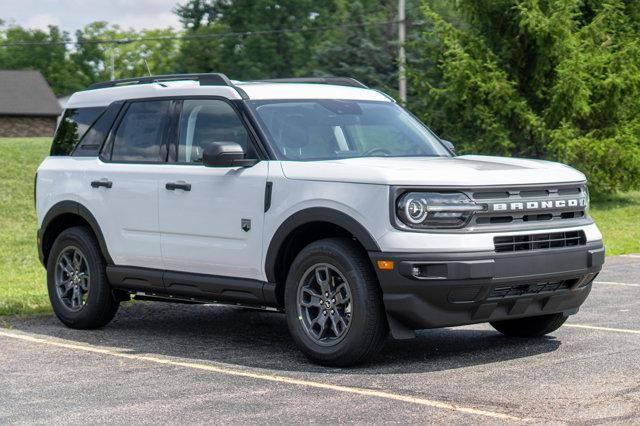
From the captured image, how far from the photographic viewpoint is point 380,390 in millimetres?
7172

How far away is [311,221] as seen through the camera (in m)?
8.12

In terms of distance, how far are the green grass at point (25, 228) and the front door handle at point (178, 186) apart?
8.77 feet

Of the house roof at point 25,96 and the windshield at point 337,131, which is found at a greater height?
the windshield at point 337,131

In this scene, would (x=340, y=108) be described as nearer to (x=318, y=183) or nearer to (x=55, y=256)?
(x=318, y=183)

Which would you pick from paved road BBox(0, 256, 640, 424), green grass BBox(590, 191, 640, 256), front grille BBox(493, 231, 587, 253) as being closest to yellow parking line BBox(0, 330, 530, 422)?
→ paved road BBox(0, 256, 640, 424)

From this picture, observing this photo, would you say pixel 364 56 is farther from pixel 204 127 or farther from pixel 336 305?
pixel 336 305

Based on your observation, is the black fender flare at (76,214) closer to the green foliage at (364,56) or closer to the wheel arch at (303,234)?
the wheel arch at (303,234)

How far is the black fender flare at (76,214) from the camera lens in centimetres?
982

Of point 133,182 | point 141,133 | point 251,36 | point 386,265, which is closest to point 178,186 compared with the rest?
point 133,182

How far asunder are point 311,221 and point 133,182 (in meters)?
2.01

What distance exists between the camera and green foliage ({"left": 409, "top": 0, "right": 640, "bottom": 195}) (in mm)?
29594

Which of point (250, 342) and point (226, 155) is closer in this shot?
point (226, 155)

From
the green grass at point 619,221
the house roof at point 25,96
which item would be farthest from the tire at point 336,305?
the house roof at point 25,96

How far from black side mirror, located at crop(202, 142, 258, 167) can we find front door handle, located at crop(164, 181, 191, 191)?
44 centimetres
